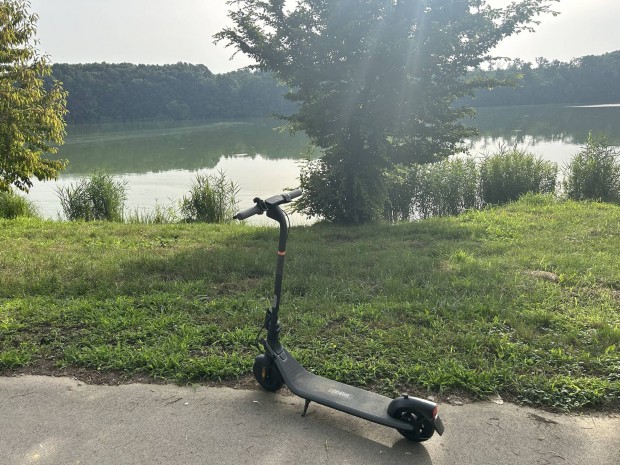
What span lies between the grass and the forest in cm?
4271

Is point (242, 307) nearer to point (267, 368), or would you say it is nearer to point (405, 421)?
point (267, 368)

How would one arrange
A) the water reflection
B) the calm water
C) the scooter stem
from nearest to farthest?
the scooter stem
the calm water
the water reflection

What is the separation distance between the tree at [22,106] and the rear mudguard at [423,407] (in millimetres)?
5868

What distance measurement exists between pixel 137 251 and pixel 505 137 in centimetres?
2162

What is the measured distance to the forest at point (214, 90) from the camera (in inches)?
1865

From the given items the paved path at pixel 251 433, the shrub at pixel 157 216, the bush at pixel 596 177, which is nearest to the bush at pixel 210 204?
the shrub at pixel 157 216

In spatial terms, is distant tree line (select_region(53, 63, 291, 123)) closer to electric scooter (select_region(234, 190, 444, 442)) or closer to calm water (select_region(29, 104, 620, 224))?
calm water (select_region(29, 104, 620, 224))

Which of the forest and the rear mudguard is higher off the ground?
the forest

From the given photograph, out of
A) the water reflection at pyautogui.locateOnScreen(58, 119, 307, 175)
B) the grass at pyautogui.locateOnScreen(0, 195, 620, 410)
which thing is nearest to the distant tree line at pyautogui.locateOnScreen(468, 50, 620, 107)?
the water reflection at pyautogui.locateOnScreen(58, 119, 307, 175)

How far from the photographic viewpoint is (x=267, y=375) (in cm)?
287

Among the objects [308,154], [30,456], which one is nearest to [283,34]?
[308,154]

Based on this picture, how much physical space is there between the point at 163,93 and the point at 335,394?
51.7 metres

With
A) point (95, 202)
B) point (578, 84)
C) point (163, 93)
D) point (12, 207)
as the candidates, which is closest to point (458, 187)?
point (95, 202)

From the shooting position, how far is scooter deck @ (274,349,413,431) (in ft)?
8.16
